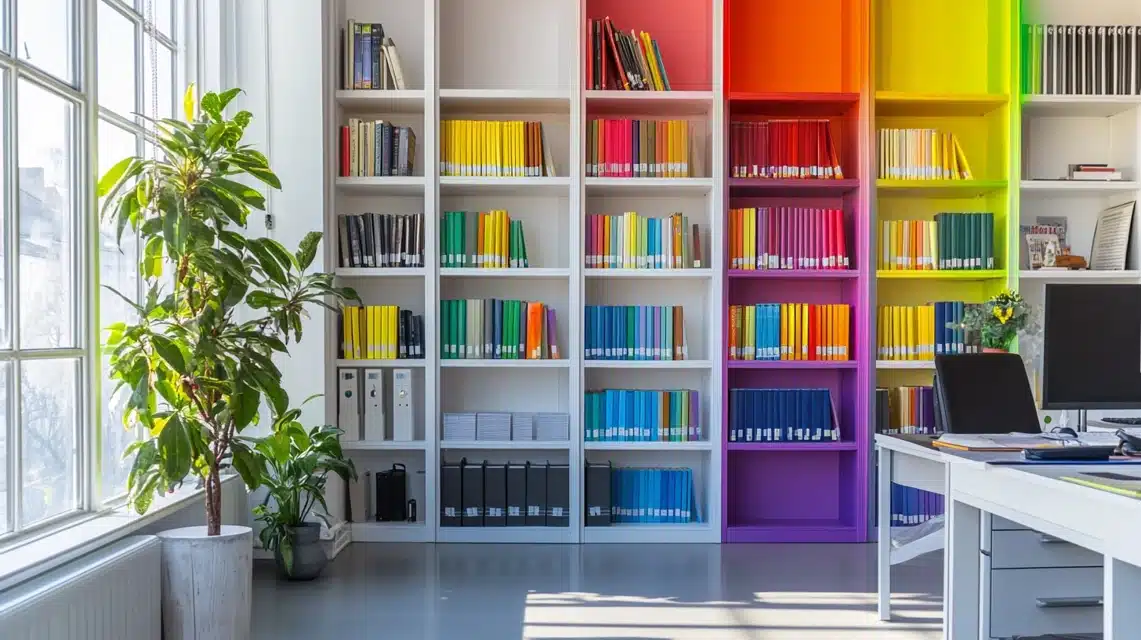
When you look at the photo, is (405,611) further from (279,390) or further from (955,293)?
(955,293)

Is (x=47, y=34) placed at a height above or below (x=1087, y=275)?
above

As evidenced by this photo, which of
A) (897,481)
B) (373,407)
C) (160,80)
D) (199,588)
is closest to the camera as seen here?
(199,588)

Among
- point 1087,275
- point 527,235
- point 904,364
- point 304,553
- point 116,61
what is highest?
point 116,61

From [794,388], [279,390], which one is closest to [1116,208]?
[794,388]

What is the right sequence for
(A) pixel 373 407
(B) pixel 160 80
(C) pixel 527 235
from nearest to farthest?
(B) pixel 160 80
(A) pixel 373 407
(C) pixel 527 235

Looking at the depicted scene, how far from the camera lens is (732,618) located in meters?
4.10

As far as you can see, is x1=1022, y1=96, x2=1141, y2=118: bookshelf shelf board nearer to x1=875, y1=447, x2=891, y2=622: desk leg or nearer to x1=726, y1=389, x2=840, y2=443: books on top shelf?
x1=726, y1=389, x2=840, y2=443: books on top shelf

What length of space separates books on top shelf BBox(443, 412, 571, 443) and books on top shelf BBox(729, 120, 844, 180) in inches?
67.4

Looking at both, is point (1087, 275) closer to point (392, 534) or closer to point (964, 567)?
point (964, 567)

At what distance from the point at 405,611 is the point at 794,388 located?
274 centimetres

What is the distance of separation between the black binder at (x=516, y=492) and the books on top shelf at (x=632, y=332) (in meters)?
0.76

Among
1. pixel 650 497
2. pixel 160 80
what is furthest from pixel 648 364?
pixel 160 80

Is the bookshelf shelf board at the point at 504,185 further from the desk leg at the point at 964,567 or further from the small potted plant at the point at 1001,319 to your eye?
the desk leg at the point at 964,567

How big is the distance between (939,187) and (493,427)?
112 inches
